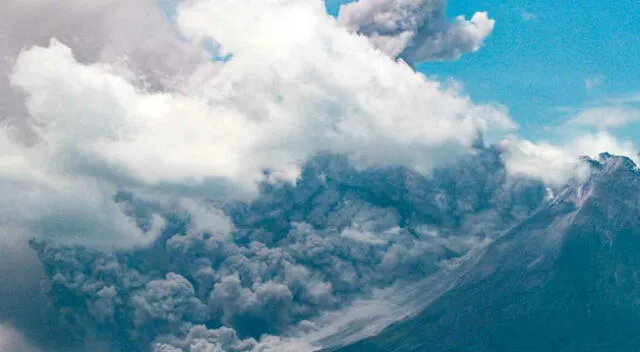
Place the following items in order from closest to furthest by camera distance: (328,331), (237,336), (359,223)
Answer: (237,336)
(328,331)
(359,223)

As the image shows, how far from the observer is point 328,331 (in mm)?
177125

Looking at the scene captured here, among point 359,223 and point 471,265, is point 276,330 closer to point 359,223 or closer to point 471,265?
point 359,223

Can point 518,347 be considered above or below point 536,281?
below

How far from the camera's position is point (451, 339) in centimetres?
17212

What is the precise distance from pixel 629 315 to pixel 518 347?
90.7 feet

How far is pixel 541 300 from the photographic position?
18275 cm

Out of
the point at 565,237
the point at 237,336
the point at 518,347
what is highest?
the point at 565,237

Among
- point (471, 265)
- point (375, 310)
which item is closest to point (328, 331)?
point (375, 310)

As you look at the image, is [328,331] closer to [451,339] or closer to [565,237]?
[451,339]

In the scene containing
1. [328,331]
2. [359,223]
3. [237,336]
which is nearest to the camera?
[237,336]

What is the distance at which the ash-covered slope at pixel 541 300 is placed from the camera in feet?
566

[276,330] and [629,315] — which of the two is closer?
[276,330]

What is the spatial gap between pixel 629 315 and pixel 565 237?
2229 cm

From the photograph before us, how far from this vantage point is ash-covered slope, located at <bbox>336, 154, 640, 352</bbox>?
172 metres
